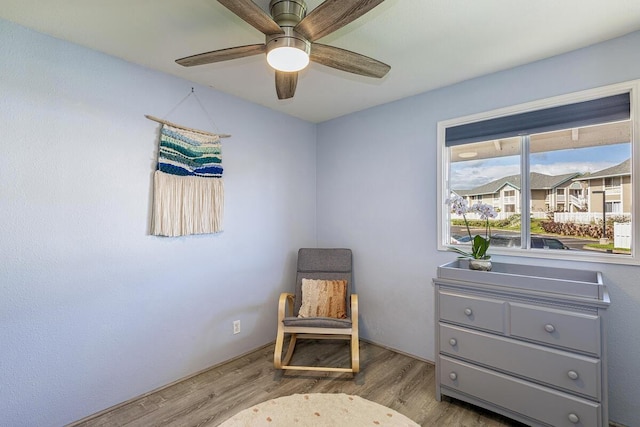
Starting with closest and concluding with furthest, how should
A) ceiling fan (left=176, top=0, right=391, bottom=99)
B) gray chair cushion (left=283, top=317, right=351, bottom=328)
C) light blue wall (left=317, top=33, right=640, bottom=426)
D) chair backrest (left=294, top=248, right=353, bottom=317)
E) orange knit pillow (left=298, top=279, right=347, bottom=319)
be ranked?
ceiling fan (left=176, top=0, right=391, bottom=99) < light blue wall (left=317, top=33, right=640, bottom=426) < gray chair cushion (left=283, top=317, right=351, bottom=328) < orange knit pillow (left=298, top=279, right=347, bottom=319) < chair backrest (left=294, top=248, right=353, bottom=317)

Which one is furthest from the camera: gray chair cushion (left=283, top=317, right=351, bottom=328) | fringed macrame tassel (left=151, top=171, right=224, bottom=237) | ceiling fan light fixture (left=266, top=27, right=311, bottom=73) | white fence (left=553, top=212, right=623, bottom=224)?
gray chair cushion (left=283, top=317, right=351, bottom=328)

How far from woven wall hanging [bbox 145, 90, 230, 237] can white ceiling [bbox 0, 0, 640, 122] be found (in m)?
0.50

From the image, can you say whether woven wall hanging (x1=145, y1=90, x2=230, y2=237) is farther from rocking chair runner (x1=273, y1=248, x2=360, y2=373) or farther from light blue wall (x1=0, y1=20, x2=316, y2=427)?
rocking chair runner (x1=273, y1=248, x2=360, y2=373)

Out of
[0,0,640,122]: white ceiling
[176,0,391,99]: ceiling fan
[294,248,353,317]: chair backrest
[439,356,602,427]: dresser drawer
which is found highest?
[0,0,640,122]: white ceiling

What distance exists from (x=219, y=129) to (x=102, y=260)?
1.38 meters

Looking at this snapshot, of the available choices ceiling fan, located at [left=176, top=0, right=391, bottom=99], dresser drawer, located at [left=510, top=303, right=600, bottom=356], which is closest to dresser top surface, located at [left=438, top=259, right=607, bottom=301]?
dresser drawer, located at [left=510, top=303, right=600, bottom=356]

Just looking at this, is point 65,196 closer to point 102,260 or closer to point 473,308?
point 102,260

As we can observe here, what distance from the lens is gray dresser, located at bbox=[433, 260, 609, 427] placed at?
1.63 m

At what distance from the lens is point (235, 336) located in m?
2.78

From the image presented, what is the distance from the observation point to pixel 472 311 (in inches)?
79.0

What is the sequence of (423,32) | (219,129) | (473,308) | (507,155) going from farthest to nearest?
(219,129) < (507,155) < (473,308) < (423,32)

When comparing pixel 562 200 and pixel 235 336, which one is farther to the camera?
pixel 235 336

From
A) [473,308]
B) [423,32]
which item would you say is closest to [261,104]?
[423,32]

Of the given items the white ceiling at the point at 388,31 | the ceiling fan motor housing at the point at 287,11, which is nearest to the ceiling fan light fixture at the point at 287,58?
the ceiling fan motor housing at the point at 287,11
